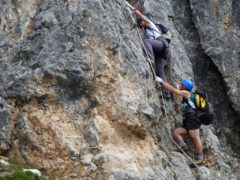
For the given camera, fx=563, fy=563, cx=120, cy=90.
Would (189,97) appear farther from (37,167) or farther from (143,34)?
(37,167)

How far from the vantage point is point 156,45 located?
1716 cm

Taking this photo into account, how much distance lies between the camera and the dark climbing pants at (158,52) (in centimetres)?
1677

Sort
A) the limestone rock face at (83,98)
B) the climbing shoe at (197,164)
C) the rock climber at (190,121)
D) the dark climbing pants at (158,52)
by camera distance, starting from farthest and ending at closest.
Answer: the dark climbing pants at (158,52), the rock climber at (190,121), the climbing shoe at (197,164), the limestone rock face at (83,98)

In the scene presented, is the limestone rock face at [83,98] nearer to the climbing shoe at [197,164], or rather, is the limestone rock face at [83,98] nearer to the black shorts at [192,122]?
the climbing shoe at [197,164]

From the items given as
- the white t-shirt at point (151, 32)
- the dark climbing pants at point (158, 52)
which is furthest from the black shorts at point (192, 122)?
the white t-shirt at point (151, 32)

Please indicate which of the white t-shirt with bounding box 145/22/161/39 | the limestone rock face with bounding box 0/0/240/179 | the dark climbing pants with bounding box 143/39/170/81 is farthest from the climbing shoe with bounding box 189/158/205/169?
the white t-shirt with bounding box 145/22/161/39

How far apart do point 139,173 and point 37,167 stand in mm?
2359

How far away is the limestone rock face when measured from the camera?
513 inches

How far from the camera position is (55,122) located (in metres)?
13.3

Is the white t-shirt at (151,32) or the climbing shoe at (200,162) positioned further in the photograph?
the white t-shirt at (151,32)

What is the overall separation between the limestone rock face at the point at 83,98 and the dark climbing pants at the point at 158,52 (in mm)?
623

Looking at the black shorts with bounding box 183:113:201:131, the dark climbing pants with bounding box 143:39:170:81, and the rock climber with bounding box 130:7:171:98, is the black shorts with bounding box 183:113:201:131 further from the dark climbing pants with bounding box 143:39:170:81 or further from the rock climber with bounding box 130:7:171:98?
the dark climbing pants with bounding box 143:39:170:81

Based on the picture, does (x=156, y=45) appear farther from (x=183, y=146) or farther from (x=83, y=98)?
(x=83, y=98)

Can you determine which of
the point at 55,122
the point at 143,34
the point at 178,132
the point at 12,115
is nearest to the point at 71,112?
the point at 55,122
